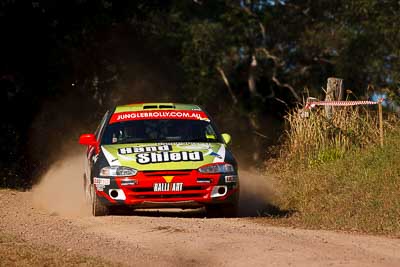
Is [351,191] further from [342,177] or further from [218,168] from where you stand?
[218,168]

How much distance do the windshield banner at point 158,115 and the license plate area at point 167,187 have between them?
1830mm

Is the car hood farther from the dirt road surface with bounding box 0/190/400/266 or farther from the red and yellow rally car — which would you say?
the dirt road surface with bounding box 0/190/400/266

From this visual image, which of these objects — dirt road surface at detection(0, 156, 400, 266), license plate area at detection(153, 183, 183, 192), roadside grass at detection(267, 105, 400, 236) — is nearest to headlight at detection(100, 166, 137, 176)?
license plate area at detection(153, 183, 183, 192)

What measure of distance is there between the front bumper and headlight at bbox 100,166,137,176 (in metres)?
0.06

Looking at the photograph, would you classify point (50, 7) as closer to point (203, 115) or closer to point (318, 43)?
point (203, 115)

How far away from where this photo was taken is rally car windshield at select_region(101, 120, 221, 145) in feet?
49.4

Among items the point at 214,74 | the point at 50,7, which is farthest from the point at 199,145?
the point at 214,74

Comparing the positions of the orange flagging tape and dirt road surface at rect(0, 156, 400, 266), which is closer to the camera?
dirt road surface at rect(0, 156, 400, 266)

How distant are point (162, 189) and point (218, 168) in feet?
2.63

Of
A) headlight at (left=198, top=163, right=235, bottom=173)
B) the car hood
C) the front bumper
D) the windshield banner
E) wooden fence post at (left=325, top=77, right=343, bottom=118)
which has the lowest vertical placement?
the front bumper

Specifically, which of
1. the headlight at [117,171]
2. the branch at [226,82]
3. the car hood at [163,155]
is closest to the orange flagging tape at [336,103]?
the car hood at [163,155]

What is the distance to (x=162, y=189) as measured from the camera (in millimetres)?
13891

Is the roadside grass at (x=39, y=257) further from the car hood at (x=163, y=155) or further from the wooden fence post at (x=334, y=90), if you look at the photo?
the wooden fence post at (x=334, y=90)

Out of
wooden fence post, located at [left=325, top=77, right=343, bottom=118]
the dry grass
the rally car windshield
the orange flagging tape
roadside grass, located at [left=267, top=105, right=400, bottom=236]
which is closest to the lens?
roadside grass, located at [left=267, top=105, right=400, bottom=236]
